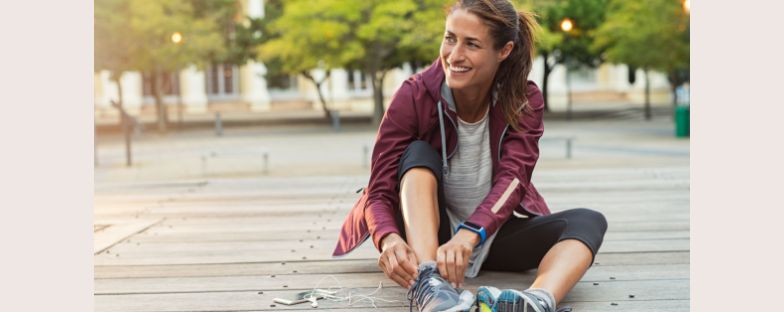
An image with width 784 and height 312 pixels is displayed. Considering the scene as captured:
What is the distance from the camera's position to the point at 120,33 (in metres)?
26.9

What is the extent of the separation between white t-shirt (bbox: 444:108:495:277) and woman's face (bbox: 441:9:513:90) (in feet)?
0.72

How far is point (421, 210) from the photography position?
351cm

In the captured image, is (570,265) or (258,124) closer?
(570,265)

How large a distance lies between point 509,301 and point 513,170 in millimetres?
794

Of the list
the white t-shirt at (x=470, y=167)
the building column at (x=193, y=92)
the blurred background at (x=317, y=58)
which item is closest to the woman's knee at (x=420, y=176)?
the white t-shirt at (x=470, y=167)

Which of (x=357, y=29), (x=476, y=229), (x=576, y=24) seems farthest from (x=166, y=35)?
(x=476, y=229)

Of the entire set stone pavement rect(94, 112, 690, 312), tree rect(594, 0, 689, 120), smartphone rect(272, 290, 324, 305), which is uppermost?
tree rect(594, 0, 689, 120)

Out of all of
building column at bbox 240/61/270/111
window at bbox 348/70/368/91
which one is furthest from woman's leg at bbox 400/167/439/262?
window at bbox 348/70/368/91

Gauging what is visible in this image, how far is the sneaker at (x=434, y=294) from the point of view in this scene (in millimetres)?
3033

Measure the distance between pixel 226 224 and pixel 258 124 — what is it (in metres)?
29.4

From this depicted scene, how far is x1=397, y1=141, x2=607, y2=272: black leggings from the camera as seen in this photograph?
365cm

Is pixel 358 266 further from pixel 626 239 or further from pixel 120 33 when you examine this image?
pixel 120 33

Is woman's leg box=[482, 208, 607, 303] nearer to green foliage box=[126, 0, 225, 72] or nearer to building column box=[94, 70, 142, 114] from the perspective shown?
green foliage box=[126, 0, 225, 72]
